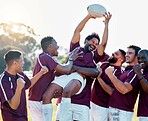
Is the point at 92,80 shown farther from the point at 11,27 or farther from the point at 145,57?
the point at 11,27

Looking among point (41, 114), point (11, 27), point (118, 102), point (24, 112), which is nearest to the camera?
point (24, 112)

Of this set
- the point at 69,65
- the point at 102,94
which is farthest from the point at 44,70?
the point at 102,94

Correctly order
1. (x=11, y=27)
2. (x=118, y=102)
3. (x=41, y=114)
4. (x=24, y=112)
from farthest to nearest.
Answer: (x=11, y=27), (x=41, y=114), (x=118, y=102), (x=24, y=112)

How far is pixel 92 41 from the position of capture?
9578mm

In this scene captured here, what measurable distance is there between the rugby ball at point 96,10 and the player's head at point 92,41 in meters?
0.41

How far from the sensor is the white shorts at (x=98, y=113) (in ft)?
31.1

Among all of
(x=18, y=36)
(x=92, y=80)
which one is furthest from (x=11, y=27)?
(x=92, y=80)

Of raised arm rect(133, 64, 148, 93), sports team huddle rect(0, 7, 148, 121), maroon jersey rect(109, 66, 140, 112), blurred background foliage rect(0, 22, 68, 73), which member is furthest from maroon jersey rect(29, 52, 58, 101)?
blurred background foliage rect(0, 22, 68, 73)

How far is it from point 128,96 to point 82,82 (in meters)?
0.98

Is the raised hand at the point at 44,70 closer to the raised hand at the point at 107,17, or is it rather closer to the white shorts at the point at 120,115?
the white shorts at the point at 120,115

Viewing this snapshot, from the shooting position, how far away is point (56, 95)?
9.17 m

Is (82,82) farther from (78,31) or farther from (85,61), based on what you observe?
(78,31)

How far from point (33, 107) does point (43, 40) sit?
133 centimetres

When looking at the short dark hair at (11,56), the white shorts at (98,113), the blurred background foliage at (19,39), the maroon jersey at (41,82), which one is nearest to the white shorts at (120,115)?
the white shorts at (98,113)
